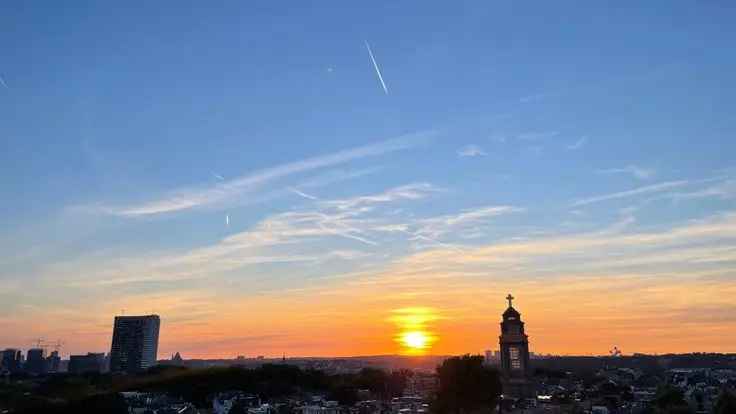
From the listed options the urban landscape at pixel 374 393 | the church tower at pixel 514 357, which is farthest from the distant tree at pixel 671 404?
the church tower at pixel 514 357

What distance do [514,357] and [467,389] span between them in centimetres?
883

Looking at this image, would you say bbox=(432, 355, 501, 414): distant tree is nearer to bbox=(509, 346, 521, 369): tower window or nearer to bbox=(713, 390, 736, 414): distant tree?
bbox=(509, 346, 521, 369): tower window

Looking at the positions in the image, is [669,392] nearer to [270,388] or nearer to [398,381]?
[398,381]

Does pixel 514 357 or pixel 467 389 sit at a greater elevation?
pixel 514 357

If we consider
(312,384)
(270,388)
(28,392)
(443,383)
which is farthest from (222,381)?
(443,383)

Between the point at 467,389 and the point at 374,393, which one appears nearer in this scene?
the point at 467,389

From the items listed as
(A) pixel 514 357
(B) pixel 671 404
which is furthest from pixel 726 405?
(A) pixel 514 357

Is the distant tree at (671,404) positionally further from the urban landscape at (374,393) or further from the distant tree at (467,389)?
the distant tree at (467,389)

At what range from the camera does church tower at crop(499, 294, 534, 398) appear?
69.5 meters

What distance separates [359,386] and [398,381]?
9544 millimetres

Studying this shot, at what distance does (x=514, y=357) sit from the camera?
7062 cm

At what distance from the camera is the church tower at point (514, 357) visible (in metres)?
69.5

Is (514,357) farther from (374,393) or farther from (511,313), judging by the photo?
(374,393)

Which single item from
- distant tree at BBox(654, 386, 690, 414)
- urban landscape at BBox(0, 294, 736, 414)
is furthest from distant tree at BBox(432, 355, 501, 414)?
distant tree at BBox(654, 386, 690, 414)
